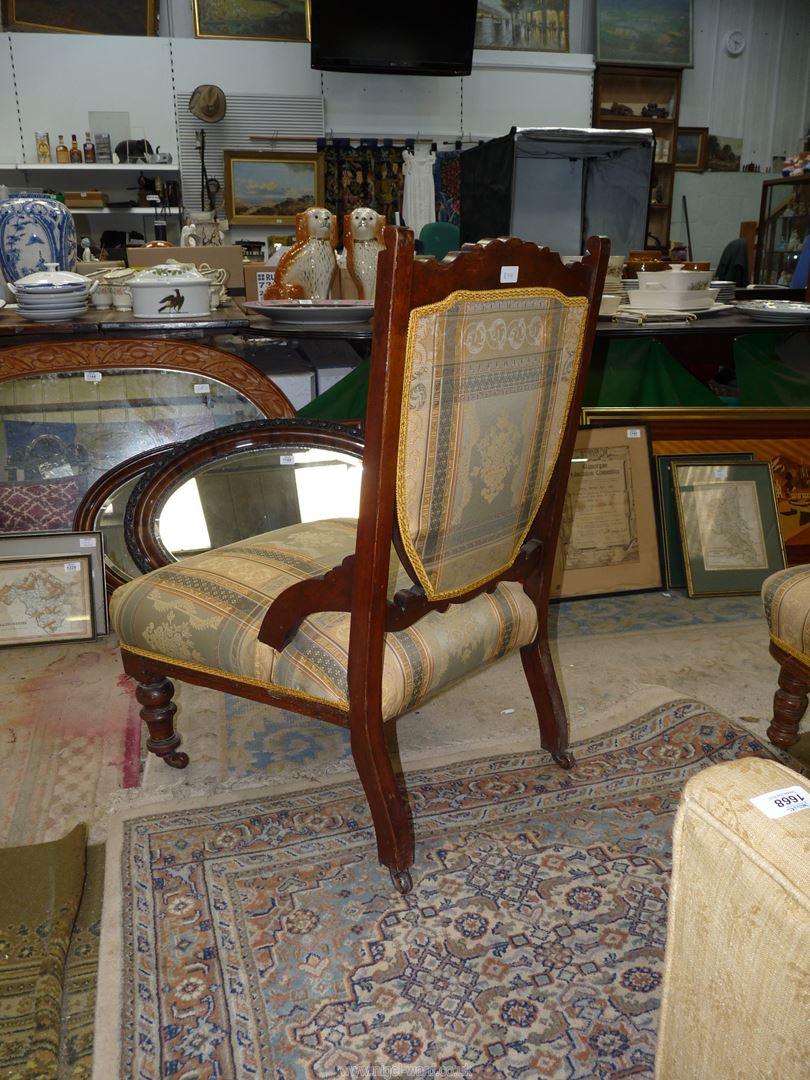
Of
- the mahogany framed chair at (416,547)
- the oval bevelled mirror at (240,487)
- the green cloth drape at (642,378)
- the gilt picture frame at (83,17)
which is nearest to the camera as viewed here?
the mahogany framed chair at (416,547)

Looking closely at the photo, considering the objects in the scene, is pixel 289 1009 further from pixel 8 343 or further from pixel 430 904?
pixel 8 343

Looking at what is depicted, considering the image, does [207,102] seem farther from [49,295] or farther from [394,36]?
[49,295]

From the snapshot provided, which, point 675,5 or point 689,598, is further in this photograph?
point 675,5

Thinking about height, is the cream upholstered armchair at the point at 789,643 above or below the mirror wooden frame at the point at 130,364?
below

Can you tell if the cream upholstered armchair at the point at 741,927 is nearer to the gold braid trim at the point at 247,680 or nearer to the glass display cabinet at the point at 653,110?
the gold braid trim at the point at 247,680

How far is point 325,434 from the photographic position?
2201 mm

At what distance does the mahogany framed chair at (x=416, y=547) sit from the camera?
116cm

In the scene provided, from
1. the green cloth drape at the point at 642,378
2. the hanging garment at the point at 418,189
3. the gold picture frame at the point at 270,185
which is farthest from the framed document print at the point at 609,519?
the gold picture frame at the point at 270,185

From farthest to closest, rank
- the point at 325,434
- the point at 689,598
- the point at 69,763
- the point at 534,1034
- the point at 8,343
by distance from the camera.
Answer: the point at 689,598 < the point at 8,343 < the point at 325,434 < the point at 69,763 < the point at 534,1034

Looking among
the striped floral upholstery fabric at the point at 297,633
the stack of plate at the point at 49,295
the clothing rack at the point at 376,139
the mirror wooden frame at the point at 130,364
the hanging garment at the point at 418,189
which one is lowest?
the striped floral upholstery fabric at the point at 297,633

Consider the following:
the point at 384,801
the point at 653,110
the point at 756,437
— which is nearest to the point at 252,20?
the point at 653,110

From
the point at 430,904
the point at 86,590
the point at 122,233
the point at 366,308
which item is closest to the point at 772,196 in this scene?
the point at 122,233

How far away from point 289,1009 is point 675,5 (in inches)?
318

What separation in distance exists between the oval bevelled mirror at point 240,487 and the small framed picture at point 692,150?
6513 mm
